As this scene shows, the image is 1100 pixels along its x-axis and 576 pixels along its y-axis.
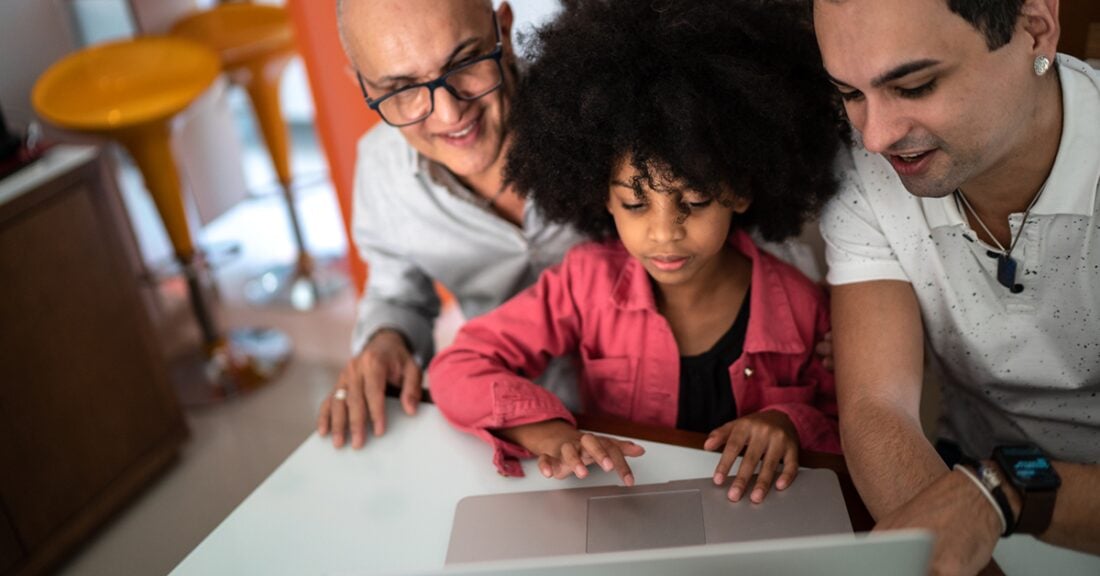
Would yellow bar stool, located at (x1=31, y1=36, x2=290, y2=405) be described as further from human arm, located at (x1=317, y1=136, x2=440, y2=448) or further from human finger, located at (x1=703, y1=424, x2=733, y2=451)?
human finger, located at (x1=703, y1=424, x2=733, y2=451)

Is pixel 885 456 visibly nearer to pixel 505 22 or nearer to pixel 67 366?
pixel 505 22

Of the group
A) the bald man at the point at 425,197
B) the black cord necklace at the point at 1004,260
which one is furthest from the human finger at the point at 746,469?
the bald man at the point at 425,197

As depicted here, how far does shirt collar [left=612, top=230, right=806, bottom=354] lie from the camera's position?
143 cm

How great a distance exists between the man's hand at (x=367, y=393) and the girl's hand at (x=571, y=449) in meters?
0.24

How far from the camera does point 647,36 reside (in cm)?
133

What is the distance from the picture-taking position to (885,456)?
1.20m

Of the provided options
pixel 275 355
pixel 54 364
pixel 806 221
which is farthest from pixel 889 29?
pixel 275 355

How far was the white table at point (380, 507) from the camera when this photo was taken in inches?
46.5

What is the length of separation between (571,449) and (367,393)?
400mm

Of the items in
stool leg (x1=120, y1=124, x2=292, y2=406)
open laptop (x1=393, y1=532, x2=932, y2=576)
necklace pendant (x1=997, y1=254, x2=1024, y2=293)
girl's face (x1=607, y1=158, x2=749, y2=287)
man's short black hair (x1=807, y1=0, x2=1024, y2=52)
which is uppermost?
man's short black hair (x1=807, y1=0, x2=1024, y2=52)

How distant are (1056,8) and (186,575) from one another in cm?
128

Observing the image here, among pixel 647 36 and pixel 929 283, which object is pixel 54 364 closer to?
pixel 647 36

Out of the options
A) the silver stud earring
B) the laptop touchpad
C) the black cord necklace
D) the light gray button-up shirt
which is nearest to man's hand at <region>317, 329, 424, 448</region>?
the light gray button-up shirt

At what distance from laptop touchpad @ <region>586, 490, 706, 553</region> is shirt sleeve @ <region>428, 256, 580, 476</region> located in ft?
0.51
